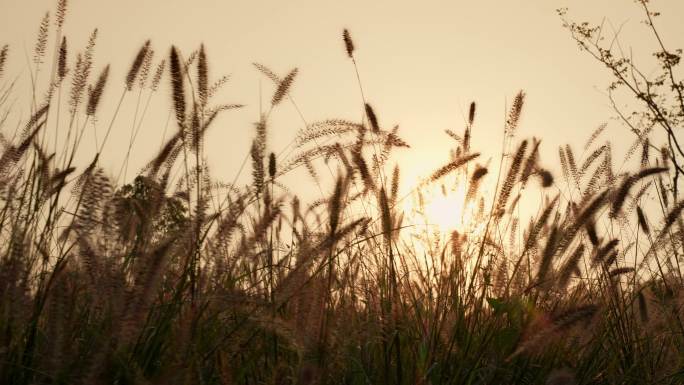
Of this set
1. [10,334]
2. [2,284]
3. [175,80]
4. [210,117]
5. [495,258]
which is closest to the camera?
[2,284]

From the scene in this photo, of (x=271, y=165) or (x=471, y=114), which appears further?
(x=471, y=114)

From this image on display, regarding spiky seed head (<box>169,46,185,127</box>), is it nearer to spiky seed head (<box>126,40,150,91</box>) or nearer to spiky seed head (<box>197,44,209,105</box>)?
spiky seed head (<box>197,44,209,105</box>)

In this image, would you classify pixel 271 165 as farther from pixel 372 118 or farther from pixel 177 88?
pixel 177 88

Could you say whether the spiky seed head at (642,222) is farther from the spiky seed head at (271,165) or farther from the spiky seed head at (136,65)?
the spiky seed head at (136,65)

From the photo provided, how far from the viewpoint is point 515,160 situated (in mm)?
2699

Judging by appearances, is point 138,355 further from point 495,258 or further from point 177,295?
point 495,258

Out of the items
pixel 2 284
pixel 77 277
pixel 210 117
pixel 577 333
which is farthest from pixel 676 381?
pixel 2 284

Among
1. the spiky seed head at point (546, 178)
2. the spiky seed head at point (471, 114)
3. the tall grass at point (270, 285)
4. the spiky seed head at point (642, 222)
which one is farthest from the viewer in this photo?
the spiky seed head at point (642, 222)

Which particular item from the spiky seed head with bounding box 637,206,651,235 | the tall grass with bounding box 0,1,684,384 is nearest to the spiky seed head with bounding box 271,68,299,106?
the tall grass with bounding box 0,1,684,384

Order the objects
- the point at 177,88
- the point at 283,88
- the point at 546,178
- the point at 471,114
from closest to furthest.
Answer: the point at 177,88 < the point at 283,88 < the point at 546,178 < the point at 471,114

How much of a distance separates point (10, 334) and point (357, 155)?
126cm

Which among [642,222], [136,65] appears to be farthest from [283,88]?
[642,222]

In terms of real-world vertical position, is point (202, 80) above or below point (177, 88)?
above

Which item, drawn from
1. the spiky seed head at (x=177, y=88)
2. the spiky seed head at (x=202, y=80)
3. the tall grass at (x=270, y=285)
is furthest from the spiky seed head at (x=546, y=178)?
the spiky seed head at (x=177, y=88)
